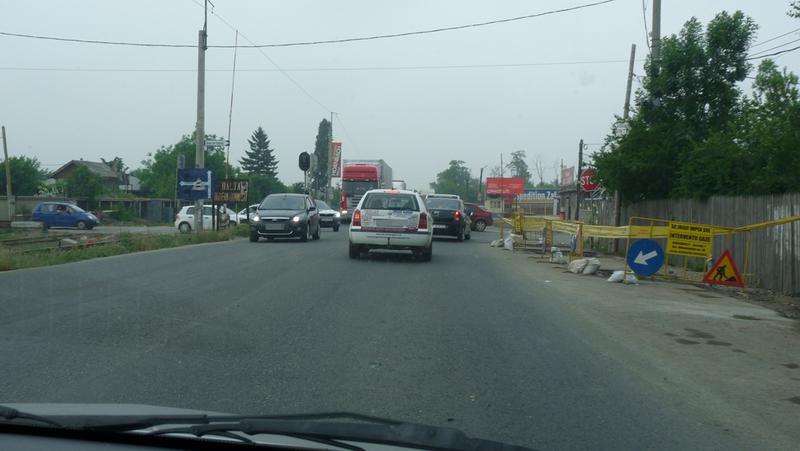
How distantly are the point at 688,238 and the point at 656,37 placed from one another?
8.51 metres

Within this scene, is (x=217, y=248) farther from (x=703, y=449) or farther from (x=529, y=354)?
(x=703, y=449)

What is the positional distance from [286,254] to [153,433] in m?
15.1

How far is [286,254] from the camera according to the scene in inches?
720

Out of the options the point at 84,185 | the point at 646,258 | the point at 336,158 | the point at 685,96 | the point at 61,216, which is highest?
the point at 336,158

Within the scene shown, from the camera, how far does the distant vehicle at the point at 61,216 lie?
136ft

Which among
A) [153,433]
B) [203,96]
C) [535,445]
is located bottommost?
[535,445]

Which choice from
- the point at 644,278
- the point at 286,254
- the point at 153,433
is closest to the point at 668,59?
the point at 644,278

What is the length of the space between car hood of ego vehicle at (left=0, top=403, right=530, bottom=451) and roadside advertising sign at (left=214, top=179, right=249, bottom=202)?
26.7 m

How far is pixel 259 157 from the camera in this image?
113 metres

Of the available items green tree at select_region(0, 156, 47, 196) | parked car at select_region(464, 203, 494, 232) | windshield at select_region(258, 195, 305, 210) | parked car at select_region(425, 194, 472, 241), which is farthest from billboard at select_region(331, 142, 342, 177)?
windshield at select_region(258, 195, 305, 210)

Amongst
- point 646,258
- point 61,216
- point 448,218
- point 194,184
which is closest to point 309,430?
point 646,258

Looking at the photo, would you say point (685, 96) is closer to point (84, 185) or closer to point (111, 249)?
point (111, 249)

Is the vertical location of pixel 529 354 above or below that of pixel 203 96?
below

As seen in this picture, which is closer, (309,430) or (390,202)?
(309,430)
